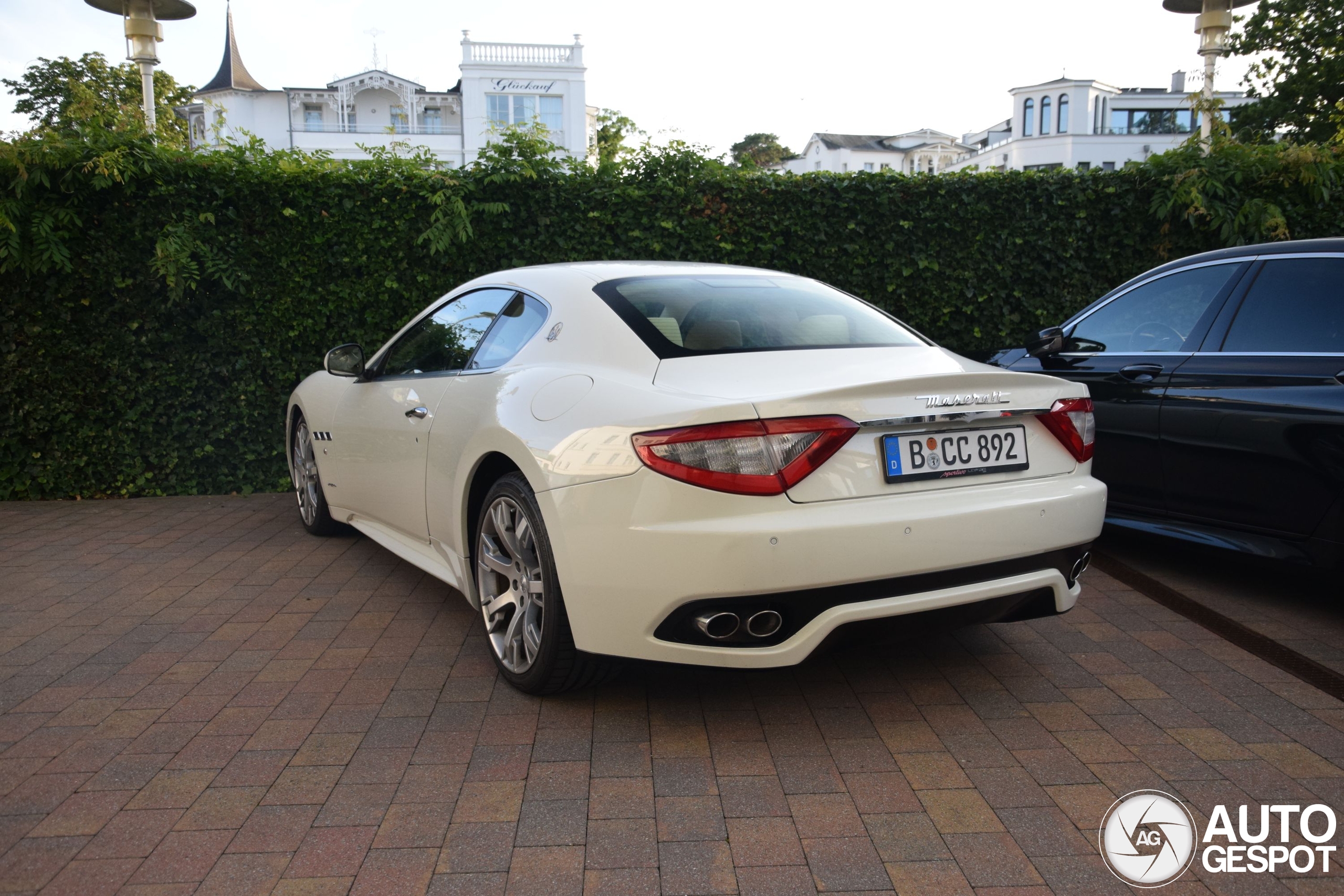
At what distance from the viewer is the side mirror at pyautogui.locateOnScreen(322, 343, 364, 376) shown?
4.83m

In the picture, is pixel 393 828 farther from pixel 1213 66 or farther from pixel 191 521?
pixel 1213 66

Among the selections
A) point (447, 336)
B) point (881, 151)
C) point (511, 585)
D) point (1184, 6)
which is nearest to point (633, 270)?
point (447, 336)

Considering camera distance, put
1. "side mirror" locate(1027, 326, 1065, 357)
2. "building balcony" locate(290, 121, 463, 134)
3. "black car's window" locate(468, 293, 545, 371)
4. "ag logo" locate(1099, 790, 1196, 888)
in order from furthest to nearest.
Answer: "building balcony" locate(290, 121, 463, 134), "side mirror" locate(1027, 326, 1065, 357), "black car's window" locate(468, 293, 545, 371), "ag logo" locate(1099, 790, 1196, 888)

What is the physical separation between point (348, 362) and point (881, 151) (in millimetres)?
92520

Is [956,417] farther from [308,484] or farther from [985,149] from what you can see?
[985,149]

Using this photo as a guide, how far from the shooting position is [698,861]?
7.72 ft

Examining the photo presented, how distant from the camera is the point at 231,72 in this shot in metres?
66.9

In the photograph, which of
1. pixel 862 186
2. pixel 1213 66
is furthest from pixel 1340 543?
pixel 1213 66

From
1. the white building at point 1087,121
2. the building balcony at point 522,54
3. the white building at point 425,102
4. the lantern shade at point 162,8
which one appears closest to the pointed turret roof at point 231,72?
the white building at point 425,102

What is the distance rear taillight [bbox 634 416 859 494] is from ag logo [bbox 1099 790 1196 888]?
3.93 ft

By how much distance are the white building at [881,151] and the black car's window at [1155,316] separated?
271ft

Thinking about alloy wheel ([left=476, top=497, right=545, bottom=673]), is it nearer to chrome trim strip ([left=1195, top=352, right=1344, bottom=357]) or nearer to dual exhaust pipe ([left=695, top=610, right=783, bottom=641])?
dual exhaust pipe ([left=695, top=610, right=783, bottom=641])

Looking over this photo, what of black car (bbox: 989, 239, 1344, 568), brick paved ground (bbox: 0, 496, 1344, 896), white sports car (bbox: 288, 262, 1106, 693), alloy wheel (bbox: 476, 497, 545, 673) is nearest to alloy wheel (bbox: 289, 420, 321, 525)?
brick paved ground (bbox: 0, 496, 1344, 896)

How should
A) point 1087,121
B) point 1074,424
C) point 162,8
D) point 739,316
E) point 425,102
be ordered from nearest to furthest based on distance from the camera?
point 1074,424
point 739,316
point 162,8
point 425,102
point 1087,121
